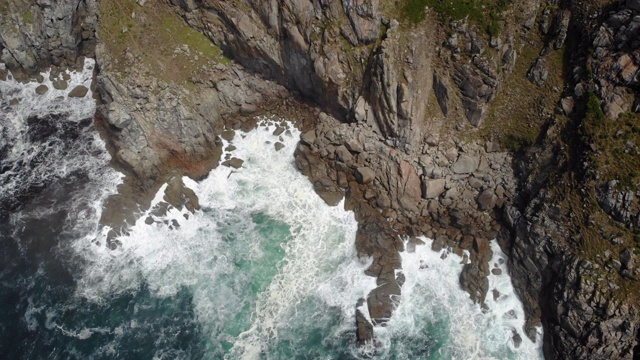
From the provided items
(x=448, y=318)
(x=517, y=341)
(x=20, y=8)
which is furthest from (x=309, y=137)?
(x=20, y=8)

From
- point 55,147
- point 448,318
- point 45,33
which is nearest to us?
point 448,318

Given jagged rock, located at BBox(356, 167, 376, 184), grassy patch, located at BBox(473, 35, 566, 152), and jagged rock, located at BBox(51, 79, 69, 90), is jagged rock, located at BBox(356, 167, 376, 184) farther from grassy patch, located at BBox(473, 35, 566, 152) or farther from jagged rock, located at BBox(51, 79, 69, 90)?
jagged rock, located at BBox(51, 79, 69, 90)

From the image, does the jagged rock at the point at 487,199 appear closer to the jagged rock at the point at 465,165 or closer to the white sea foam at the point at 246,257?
the jagged rock at the point at 465,165

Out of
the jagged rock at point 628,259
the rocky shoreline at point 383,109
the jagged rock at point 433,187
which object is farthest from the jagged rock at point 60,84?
the jagged rock at point 628,259

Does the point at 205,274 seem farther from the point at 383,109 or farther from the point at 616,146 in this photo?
the point at 616,146

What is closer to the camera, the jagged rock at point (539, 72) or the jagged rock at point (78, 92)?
the jagged rock at point (539, 72)

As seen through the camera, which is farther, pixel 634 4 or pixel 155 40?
pixel 155 40
